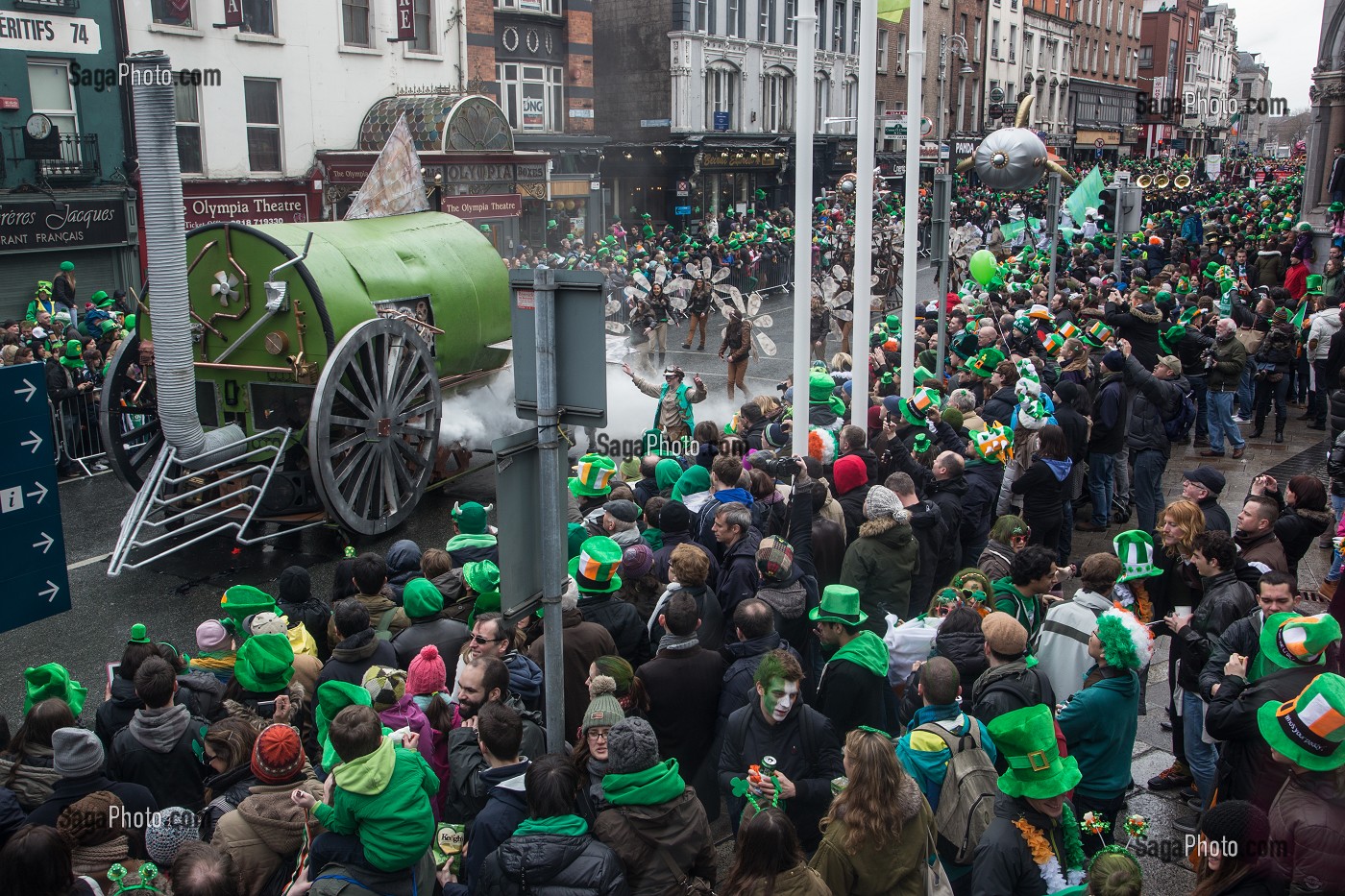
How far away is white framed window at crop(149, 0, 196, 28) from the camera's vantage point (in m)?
18.2

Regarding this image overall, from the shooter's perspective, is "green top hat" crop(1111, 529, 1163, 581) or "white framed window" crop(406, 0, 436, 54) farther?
"white framed window" crop(406, 0, 436, 54)

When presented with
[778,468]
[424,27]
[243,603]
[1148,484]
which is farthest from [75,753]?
[424,27]

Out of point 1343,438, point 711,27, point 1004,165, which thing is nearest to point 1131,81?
point 711,27

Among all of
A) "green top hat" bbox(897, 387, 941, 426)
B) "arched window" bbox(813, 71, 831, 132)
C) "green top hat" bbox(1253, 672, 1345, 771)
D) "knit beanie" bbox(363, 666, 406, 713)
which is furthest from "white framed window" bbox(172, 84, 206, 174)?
"arched window" bbox(813, 71, 831, 132)

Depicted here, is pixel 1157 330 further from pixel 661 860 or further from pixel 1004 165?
pixel 661 860

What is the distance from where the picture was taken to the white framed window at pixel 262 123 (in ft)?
65.6

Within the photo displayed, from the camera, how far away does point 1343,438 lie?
8.41m

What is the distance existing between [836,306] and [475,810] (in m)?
12.6

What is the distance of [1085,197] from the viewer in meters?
16.2

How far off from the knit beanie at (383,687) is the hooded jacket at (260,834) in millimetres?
657

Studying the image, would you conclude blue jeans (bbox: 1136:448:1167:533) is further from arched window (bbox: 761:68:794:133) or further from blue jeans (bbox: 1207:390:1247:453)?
arched window (bbox: 761:68:794:133)

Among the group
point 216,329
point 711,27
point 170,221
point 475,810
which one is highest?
point 711,27

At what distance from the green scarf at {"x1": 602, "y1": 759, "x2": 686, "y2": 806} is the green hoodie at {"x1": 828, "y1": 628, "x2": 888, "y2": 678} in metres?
1.25

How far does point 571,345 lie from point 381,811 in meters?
1.64
